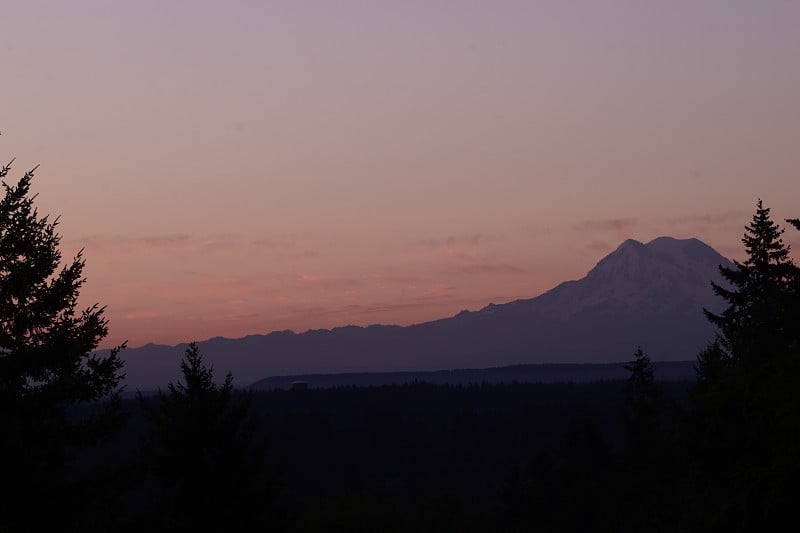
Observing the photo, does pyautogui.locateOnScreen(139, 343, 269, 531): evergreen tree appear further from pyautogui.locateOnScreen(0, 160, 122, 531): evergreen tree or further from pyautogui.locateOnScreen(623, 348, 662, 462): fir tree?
pyautogui.locateOnScreen(623, 348, 662, 462): fir tree

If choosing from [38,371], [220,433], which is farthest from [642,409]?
[38,371]

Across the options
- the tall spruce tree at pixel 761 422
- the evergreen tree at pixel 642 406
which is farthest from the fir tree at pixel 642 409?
the tall spruce tree at pixel 761 422

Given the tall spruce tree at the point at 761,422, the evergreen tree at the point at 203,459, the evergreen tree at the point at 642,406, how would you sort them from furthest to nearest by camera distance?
the evergreen tree at the point at 642,406
the evergreen tree at the point at 203,459
the tall spruce tree at the point at 761,422

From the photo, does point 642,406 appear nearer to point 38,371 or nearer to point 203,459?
point 203,459

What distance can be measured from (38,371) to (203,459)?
10.4 metres

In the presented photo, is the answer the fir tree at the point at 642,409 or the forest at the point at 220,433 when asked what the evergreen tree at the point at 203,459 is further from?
the fir tree at the point at 642,409

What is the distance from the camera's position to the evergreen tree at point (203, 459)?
34250mm

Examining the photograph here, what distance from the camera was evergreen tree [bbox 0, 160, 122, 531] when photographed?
24516mm

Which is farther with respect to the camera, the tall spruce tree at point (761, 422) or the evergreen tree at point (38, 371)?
the evergreen tree at point (38, 371)

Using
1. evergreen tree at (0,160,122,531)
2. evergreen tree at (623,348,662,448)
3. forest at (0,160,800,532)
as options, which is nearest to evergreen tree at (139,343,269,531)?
forest at (0,160,800,532)

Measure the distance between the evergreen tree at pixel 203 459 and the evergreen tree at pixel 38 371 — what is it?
713 centimetres

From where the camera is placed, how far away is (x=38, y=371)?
25516 mm

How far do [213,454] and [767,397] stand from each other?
20588 millimetres

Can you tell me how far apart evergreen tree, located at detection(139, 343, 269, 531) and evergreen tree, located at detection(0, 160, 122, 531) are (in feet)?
23.4
